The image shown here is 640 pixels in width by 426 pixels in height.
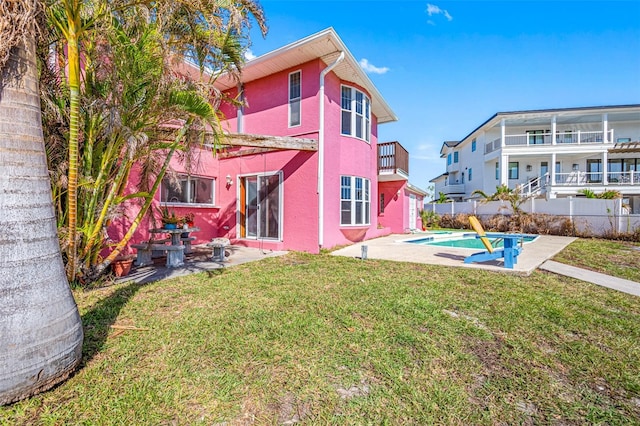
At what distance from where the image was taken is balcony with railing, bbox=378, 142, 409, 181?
15586 millimetres

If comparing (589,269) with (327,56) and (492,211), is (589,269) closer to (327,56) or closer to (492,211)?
(327,56)

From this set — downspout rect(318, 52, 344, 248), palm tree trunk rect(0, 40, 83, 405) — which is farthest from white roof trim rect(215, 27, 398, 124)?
palm tree trunk rect(0, 40, 83, 405)

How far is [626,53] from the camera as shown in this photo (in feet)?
46.0

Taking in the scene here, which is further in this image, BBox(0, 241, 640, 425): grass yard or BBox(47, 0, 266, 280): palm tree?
BBox(47, 0, 266, 280): palm tree

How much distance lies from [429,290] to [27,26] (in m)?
6.58

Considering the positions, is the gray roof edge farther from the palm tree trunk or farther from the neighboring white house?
the neighboring white house

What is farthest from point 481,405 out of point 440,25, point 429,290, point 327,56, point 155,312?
point 440,25

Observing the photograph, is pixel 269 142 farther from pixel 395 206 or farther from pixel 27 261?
pixel 395 206

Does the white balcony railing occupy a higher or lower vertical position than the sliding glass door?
higher

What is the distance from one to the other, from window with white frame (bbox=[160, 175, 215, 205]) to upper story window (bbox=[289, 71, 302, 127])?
4.23 m

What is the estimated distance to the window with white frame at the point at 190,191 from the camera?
10.2 meters

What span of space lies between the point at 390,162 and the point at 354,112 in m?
4.76

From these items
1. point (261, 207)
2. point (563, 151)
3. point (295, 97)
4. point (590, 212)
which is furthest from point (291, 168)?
point (563, 151)

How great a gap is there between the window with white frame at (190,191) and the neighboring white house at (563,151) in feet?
81.3
